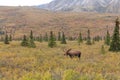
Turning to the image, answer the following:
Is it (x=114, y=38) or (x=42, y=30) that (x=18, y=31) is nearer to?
Answer: (x=42, y=30)

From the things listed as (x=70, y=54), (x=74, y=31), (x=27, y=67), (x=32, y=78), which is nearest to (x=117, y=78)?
(x=32, y=78)

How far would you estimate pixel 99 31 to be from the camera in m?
188

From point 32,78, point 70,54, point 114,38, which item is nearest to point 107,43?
point 114,38

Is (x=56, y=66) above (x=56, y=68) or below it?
below

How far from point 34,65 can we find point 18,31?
165969 millimetres

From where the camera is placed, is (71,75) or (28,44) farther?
(28,44)

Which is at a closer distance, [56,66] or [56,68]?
[56,68]

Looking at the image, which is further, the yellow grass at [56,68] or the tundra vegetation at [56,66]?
the tundra vegetation at [56,66]

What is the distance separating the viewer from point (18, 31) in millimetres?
186000

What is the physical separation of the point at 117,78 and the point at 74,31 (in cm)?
17028

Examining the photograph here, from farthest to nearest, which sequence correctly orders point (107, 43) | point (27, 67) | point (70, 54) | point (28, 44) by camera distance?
point (107, 43), point (28, 44), point (70, 54), point (27, 67)

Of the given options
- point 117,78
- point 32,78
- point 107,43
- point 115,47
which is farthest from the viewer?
point 107,43

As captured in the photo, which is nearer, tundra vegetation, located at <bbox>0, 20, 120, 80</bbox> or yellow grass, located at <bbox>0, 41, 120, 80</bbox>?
yellow grass, located at <bbox>0, 41, 120, 80</bbox>

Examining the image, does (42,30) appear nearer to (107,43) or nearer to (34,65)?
(107,43)
